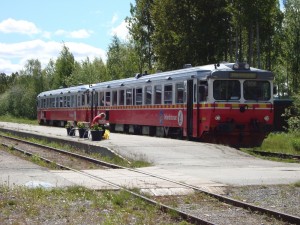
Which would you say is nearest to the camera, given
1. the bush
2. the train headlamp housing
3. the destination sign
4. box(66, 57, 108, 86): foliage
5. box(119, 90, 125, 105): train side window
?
the destination sign

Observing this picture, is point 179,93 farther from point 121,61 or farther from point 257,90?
point 121,61

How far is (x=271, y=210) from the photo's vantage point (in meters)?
8.82

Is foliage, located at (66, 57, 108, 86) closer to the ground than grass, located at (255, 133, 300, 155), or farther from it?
farther from it

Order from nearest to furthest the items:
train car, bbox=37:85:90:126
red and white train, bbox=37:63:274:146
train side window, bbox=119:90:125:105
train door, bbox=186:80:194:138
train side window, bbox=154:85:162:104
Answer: red and white train, bbox=37:63:274:146, train door, bbox=186:80:194:138, train side window, bbox=154:85:162:104, train side window, bbox=119:90:125:105, train car, bbox=37:85:90:126

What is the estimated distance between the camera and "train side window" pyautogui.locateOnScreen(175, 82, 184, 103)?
22.9 m

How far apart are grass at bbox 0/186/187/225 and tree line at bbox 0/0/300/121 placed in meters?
27.2

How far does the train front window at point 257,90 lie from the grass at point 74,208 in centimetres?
1206

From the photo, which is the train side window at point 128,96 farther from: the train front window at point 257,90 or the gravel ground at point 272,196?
the gravel ground at point 272,196

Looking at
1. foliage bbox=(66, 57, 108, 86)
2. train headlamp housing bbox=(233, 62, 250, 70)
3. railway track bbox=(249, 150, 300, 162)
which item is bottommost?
railway track bbox=(249, 150, 300, 162)

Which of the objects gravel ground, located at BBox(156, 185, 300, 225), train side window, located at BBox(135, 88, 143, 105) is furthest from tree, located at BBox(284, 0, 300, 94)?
gravel ground, located at BBox(156, 185, 300, 225)

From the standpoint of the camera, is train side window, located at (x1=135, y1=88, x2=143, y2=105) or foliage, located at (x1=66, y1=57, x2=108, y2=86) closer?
train side window, located at (x1=135, y1=88, x2=143, y2=105)

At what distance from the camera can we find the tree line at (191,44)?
43.9 m

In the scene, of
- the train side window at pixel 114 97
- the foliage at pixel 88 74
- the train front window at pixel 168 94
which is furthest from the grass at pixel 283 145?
the foliage at pixel 88 74

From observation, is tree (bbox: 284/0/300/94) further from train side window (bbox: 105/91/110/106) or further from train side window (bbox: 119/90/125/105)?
train side window (bbox: 119/90/125/105)
